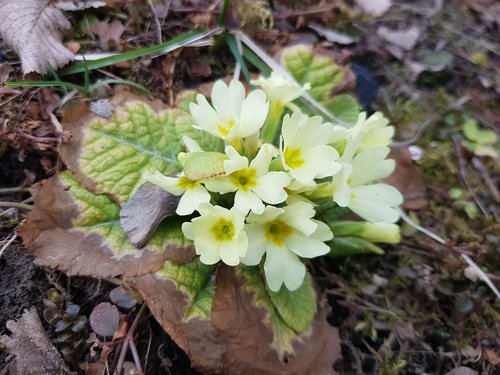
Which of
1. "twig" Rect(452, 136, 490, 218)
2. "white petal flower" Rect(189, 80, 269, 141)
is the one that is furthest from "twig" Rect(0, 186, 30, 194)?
"twig" Rect(452, 136, 490, 218)

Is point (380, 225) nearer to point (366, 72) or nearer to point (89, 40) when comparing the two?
point (366, 72)

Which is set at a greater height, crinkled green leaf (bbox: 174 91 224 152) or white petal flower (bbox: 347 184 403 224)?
crinkled green leaf (bbox: 174 91 224 152)

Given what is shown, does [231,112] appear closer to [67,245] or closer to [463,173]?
[67,245]

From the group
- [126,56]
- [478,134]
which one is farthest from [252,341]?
[478,134]

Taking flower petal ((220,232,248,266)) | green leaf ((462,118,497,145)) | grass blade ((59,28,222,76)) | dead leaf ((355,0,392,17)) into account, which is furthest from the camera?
dead leaf ((355,0,392,17))

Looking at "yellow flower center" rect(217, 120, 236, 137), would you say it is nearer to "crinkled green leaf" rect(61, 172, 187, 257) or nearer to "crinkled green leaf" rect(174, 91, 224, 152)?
"crinkled green leaf" rect(174, 91, 224, 152)

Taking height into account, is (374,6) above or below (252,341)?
above
